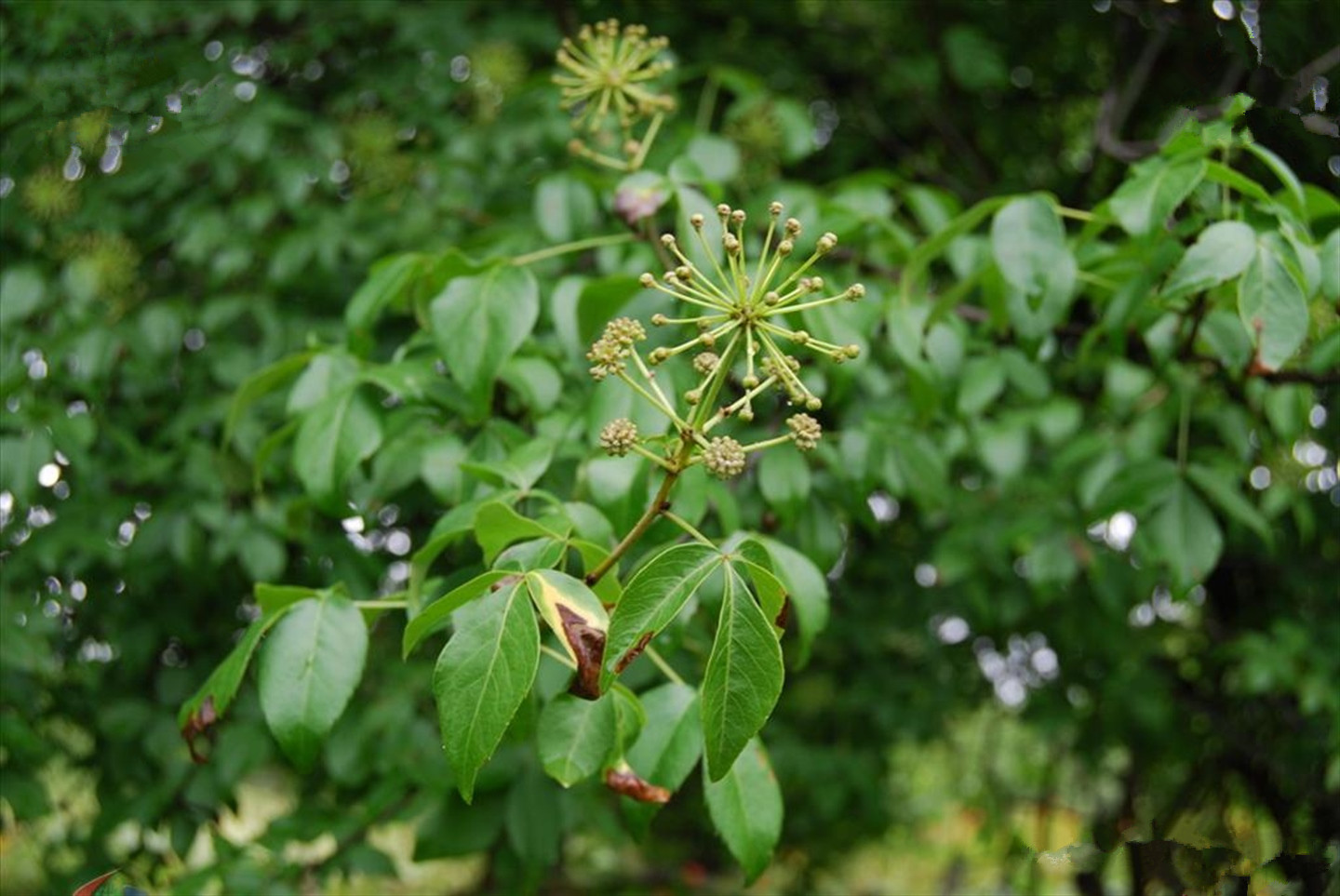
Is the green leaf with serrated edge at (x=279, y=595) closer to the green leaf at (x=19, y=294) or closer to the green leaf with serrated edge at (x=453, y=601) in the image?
the green leaf with serrated edge at (x=453, y=601)

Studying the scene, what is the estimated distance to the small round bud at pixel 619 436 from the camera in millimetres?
996

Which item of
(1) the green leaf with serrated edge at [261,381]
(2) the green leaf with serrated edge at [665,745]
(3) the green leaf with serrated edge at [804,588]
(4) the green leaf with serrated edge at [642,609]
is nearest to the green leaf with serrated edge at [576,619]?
(4) the green leaf with serrated edge at [642,609]

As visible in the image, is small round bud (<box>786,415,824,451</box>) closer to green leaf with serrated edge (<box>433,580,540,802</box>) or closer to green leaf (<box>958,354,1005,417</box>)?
green leaf with serrated edge (<box>433,580,540,802</box>)

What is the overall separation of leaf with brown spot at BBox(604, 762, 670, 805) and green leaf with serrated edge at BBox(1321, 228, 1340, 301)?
91cm

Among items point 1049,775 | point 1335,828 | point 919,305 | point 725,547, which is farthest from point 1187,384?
point 1049,775

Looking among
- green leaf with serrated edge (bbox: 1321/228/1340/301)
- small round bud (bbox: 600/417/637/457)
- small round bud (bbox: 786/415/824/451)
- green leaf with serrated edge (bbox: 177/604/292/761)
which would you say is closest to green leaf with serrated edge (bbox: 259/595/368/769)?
green leaf with serrated edge (bbox: 177/604/292/761)

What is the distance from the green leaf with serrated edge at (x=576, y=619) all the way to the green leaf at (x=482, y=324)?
0.41m

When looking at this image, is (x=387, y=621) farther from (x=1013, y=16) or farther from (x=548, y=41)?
(x=1013, y=16)

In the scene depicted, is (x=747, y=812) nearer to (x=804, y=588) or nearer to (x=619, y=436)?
(x=804, y=588)

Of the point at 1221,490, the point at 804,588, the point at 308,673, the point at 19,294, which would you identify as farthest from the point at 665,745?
the point at 19,294

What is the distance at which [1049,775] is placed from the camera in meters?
4.02

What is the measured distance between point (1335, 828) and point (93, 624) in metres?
2.62

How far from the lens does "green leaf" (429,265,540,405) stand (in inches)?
54.9

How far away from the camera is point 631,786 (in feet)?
3.90
